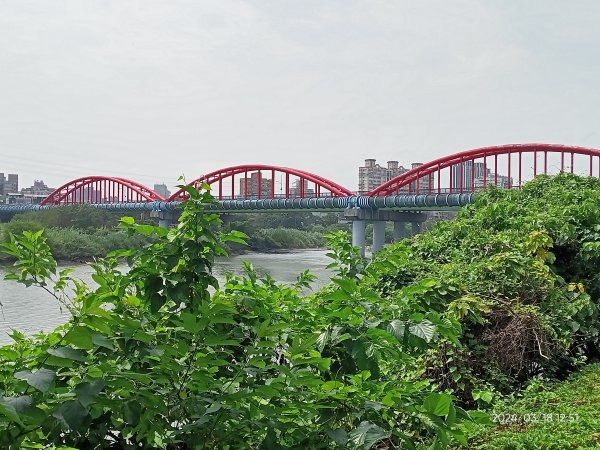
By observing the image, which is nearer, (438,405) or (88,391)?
(88,391)

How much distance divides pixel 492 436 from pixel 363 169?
90.8 metres

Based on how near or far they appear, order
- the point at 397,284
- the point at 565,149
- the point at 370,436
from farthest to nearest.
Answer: the point at 565,149 → the point at 397,284 → the point at 370,436

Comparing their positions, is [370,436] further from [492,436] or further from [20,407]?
[492,436]

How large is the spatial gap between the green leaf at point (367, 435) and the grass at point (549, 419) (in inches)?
70.3

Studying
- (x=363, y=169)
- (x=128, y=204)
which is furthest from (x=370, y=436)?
(x=363, y=169)

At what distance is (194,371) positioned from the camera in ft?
6.51

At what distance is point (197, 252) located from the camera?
7.46ft

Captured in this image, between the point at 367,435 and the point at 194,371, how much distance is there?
644mm

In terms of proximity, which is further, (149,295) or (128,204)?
(128,204)

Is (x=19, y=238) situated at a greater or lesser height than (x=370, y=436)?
greater

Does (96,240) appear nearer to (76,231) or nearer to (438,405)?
(76,231)

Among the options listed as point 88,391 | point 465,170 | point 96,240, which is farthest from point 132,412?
point 465,170

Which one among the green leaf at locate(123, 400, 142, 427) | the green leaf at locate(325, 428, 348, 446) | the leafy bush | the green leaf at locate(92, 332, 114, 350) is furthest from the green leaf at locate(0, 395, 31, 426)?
the leafy bush

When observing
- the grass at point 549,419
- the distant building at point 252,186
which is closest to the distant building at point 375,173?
the distant building at point 252,186
